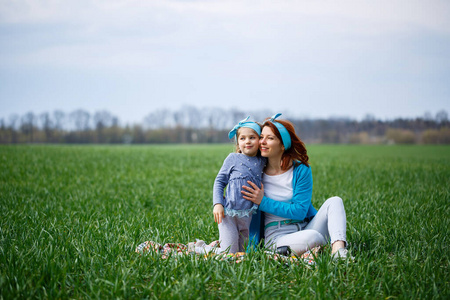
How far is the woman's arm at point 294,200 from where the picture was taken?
11.5 ft

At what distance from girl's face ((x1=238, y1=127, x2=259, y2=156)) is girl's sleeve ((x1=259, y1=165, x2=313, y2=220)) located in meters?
0.49

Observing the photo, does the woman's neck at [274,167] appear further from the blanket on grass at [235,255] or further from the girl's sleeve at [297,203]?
the blanket on grass at [235,255]

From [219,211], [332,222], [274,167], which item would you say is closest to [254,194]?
[219,211]

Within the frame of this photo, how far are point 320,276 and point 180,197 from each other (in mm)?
4715

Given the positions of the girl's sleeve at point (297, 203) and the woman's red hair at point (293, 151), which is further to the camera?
the woman's red hair at point (293, 151)

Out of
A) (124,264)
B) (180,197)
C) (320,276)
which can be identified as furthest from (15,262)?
(180,197)

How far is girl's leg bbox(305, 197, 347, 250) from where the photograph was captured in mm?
3452

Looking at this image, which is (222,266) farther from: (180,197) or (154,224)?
(180,197)

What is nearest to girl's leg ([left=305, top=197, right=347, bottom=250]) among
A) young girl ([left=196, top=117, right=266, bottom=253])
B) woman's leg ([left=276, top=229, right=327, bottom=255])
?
woman's leg ([left=276, top=229, right=327, bottom=255])

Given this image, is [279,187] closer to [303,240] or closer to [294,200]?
[294,200]

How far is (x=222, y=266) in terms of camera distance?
3135mm

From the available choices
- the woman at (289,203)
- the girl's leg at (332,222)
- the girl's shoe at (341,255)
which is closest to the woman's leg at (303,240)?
the woman at (289,203)

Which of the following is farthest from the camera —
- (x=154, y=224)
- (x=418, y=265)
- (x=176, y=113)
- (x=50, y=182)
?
(x=176, y=113)

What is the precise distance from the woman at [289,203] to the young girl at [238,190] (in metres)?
0.09
